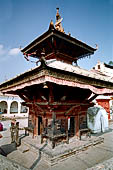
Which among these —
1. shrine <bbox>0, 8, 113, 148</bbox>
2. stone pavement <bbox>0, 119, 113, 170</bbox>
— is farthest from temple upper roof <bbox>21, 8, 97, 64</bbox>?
stone pavement <bbox>0, 119, 113, 170</bbox>

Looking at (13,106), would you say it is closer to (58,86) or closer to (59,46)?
(59,46)

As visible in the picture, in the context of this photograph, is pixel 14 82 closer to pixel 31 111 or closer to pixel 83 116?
pixel 31 111

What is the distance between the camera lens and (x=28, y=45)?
9586 millimetres

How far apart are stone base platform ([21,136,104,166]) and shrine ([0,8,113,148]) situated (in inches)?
14.2

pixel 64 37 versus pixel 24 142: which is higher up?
pixel 64 37

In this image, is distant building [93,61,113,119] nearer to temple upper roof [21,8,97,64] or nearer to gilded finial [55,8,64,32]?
temple upper roof [21,8,97,64]

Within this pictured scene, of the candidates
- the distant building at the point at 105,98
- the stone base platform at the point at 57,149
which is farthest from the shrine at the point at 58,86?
the distant building at the point at 105,98

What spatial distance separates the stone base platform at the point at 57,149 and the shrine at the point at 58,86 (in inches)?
14.2

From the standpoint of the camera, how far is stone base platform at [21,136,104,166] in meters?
5.72

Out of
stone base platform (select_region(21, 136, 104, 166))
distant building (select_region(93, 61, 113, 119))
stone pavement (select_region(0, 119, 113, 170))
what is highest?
distant building (select_region(93, 61, 113, 119))

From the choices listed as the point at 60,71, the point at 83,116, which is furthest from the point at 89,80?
the point at 83,116

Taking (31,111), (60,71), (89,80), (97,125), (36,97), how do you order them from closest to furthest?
(60,71)
(89,80)
(36,97)
(31,111)
(97,125)

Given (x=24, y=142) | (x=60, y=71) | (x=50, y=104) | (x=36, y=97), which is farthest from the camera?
(x=36, y=97)

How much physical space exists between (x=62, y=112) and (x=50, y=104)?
1264 millimetres
